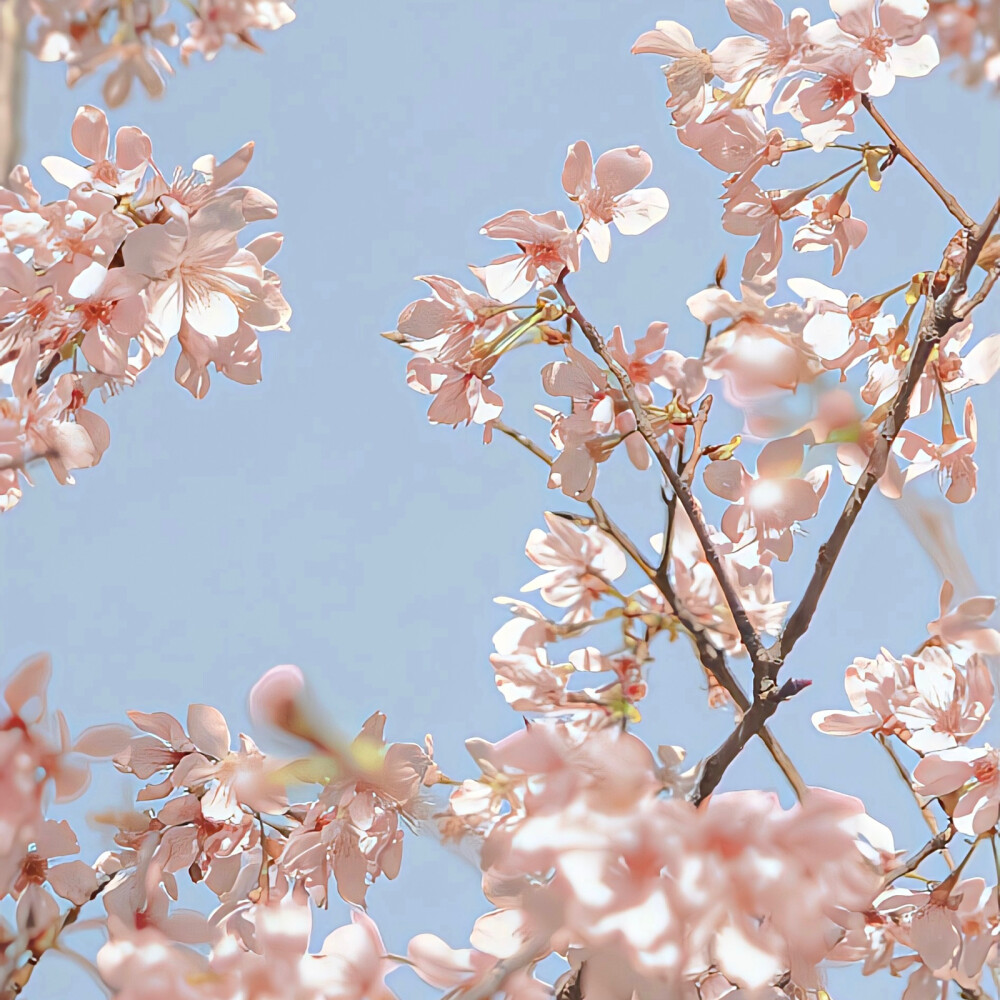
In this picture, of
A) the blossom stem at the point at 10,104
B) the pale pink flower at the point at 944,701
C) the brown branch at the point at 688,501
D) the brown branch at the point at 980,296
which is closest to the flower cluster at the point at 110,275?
the blossom stem at the point at 10,104

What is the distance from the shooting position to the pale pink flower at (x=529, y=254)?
2.54 ft

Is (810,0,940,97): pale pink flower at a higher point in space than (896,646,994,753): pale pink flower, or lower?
higher

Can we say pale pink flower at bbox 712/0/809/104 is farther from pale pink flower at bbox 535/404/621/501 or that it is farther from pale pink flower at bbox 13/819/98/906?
pale pink flower at bbox 13/819/98/906

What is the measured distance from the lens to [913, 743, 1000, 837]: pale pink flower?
2.15 ft

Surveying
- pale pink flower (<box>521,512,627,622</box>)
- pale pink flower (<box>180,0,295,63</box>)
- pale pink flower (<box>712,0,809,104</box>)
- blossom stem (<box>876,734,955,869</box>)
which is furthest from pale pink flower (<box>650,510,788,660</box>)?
pale pink flower (<box>180,0,295,63</box>)

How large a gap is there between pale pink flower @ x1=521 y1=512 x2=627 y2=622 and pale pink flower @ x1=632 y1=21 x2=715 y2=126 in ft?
1.23

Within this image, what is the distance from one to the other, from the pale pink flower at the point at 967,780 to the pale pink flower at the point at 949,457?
22cm

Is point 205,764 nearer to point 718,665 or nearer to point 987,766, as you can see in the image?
point 718,665

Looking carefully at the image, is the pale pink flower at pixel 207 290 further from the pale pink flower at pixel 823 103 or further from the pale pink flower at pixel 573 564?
the pale pink flower at pixel 823 103

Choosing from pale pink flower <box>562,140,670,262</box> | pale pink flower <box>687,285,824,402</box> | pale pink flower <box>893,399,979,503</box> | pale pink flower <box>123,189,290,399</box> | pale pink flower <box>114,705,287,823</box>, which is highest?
pale pink flower <box>562,140,670,262</box>

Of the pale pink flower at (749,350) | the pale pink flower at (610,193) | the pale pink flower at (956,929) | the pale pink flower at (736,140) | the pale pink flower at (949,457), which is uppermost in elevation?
the pale pink flower at (736,140)

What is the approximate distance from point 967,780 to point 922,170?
0.43 meters

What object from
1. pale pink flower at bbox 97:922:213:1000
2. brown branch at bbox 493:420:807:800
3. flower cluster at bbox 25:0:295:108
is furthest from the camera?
brown branch at bbox 493:420:807:800

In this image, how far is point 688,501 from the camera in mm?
723
